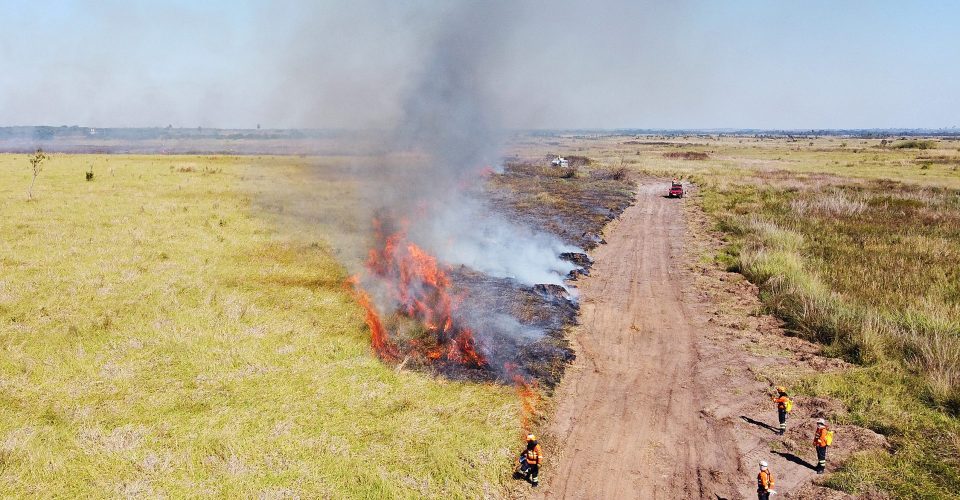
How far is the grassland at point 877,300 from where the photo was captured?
10.7 m

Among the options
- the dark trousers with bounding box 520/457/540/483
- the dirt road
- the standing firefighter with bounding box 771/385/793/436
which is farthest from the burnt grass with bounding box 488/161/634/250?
the dark trousers with bounding box 520/457/540/483

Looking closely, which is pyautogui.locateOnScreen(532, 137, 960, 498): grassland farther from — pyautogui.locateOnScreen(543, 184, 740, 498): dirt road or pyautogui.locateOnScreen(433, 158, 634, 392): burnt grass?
pyautogui.locateOnScreen(433, 158, 634, 392): burnt grass

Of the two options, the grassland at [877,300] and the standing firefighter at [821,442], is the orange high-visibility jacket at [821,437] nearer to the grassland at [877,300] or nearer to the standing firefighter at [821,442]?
the standing firefighter at [821,442]

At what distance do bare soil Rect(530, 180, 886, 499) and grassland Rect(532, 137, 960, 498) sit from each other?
0.83m

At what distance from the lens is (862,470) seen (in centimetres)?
1014

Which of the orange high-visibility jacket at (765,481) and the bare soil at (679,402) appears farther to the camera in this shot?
the bare soil at (679,402)

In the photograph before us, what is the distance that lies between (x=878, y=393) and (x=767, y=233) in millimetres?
20363

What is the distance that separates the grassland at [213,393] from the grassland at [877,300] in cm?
904

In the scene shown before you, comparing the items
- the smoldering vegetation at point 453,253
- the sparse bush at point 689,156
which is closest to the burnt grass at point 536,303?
the smoldering vegetation at point 453,253

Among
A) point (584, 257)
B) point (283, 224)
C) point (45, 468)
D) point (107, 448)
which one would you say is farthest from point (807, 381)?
point (283, 224)

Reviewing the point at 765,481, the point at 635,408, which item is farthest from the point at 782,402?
the point at 635,408

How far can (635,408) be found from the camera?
42.3ft

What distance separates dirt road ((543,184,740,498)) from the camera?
400 inches

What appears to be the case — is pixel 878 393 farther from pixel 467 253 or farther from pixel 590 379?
pixel 467 253
